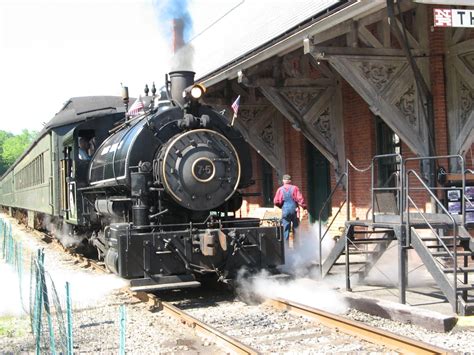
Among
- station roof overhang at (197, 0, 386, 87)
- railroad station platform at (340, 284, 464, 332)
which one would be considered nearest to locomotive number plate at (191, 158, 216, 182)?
railroad station platform at (340, 284, 464, 332)

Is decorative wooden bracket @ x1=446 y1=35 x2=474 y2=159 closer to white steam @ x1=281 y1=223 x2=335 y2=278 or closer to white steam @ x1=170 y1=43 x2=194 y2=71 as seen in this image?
white steam @ x1=281 y1=223 x2=335 y2=278

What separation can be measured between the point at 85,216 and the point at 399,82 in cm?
588

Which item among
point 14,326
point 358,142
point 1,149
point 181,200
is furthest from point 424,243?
point 1,149

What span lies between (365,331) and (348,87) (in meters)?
7.31

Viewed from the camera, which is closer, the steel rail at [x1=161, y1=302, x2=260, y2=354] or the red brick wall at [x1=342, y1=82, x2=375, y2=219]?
the steel rail at [x1=161, y1=302, x2=260, y2=354]

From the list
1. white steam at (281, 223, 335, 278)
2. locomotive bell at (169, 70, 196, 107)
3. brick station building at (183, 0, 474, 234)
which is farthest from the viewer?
white steam at (281, 223, 335, 278)

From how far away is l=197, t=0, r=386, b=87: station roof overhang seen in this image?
25.2ft

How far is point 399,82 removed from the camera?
9125 mm

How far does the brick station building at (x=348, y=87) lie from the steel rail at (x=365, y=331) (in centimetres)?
366

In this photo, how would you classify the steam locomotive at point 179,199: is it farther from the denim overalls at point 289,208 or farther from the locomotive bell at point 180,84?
the denim overalls at point 289,208

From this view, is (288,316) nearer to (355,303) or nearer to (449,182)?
(355,303)

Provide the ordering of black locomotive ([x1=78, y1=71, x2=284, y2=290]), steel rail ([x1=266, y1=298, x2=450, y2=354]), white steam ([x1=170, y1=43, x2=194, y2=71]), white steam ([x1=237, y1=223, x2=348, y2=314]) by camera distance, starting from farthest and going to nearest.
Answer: white steam ([x1=170, y1=43, x2=194, y2=71]) → black locomotive ([x1=78, y1=71, x2=284, y2=290]) → white steam ([x1=237, y1=223, x2=348, y2=314]) → steel rail ([x1=266, y1=298, x2=450, y2=354])

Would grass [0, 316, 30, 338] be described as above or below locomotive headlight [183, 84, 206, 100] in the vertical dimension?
below

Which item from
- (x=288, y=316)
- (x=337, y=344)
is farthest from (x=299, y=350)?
(x=288, y=316)
